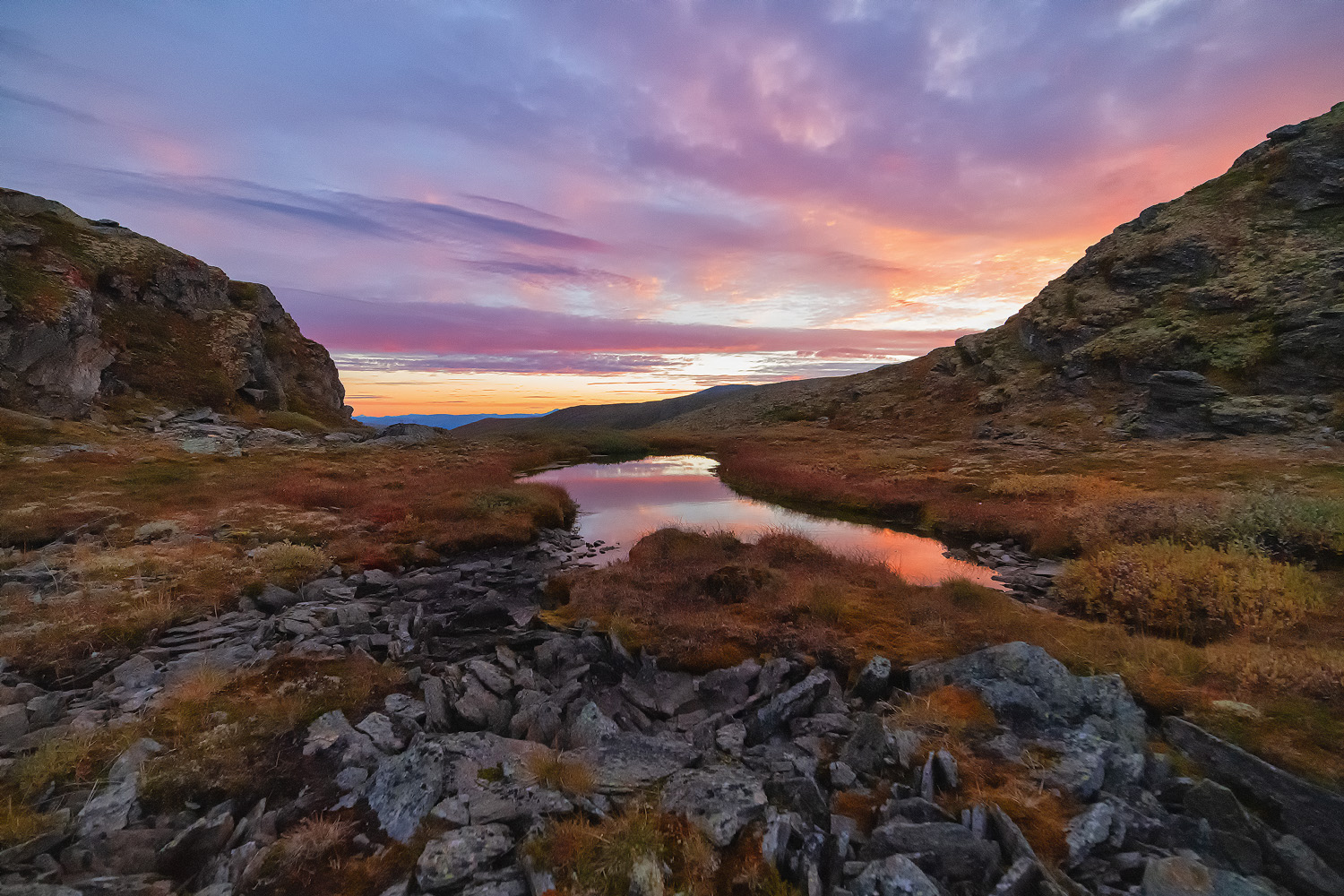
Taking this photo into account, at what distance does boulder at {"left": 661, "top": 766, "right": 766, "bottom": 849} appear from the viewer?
6926 millimetres

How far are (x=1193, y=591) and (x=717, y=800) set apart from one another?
14424 millimetres

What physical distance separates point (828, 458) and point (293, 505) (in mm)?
49835

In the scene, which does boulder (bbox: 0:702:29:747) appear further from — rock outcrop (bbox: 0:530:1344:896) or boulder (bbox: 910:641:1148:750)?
boulder (bbox: 910:641:1148:750)

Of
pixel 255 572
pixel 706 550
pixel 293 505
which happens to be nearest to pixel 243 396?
pixel 293 505

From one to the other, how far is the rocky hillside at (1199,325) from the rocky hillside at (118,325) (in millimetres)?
105180

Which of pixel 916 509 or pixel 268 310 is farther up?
pixel 268 310

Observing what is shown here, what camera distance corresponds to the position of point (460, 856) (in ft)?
21.0

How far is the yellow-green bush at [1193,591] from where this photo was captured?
43.1 feet

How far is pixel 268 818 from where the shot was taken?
Result: 7055 millimetres

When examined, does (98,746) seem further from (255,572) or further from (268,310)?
(268,310)

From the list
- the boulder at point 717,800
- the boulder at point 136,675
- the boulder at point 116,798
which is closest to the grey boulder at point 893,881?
the boulder at point 717,800

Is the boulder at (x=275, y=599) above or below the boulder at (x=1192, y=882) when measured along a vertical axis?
below

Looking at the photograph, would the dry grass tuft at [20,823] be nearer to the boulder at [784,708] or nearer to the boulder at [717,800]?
the boulder at [717,800]

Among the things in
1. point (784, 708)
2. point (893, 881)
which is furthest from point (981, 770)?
point (784, 708)
